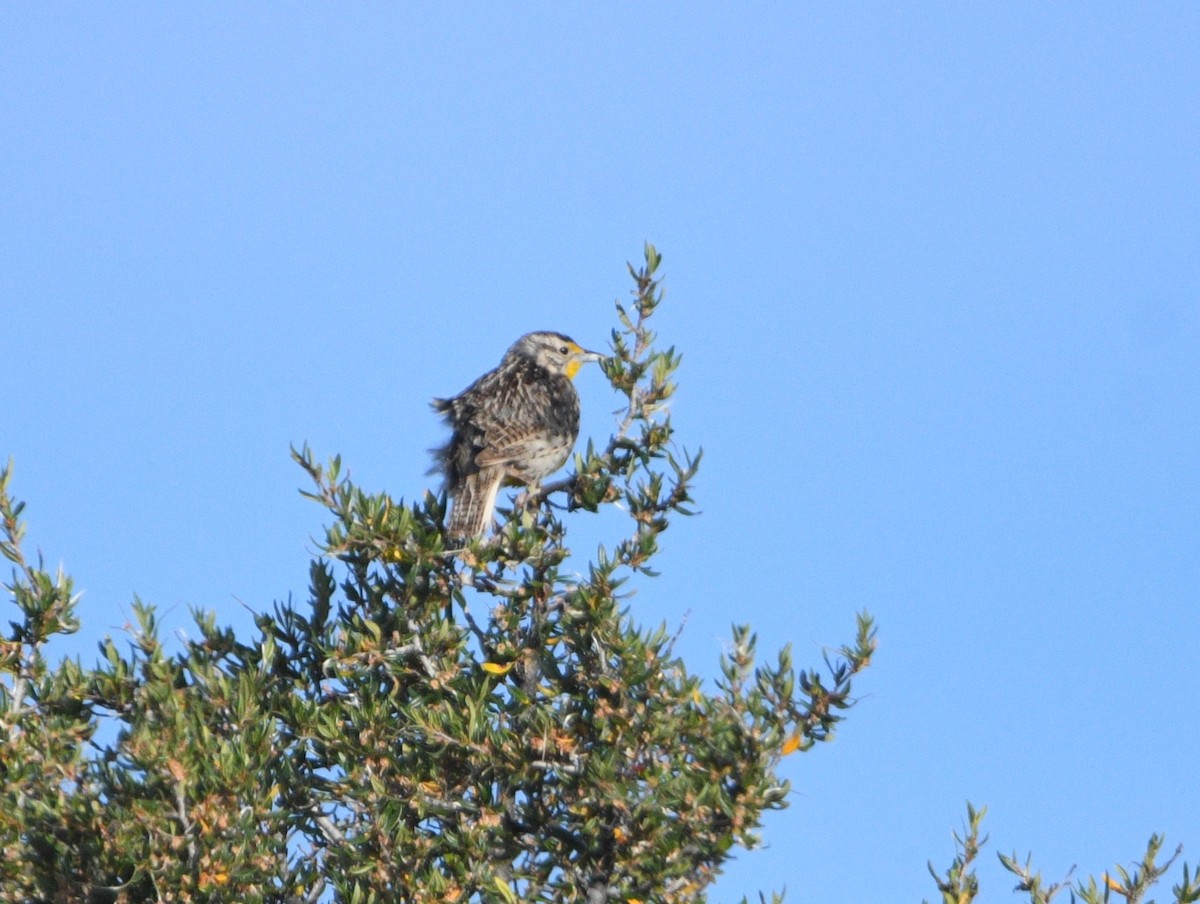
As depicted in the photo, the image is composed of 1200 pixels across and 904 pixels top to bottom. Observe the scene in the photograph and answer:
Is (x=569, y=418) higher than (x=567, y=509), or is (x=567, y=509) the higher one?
(x=569, y=418)

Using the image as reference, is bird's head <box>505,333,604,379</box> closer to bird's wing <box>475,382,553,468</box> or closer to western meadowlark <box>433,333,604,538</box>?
western meadowlark <box>433,333,604,538</box>

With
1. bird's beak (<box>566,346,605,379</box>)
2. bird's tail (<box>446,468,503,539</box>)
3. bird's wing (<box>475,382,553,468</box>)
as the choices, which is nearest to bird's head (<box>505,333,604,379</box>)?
bird's beak (<box>566,346,605,379</box>)

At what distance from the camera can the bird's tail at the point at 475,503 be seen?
975cm

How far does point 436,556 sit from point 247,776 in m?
1.78

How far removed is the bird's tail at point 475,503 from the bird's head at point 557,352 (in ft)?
7.44

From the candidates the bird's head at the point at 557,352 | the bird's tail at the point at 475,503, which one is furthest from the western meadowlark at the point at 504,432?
the bird's head at the point at 557,352

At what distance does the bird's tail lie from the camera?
975 cm

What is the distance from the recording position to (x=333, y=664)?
25.8 ft

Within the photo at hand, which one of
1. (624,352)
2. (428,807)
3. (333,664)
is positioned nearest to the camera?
(428,807)

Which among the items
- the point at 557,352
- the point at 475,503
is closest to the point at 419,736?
the point at 475,503

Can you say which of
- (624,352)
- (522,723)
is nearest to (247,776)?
(522,723)

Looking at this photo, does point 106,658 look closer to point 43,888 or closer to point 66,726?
point 66,726

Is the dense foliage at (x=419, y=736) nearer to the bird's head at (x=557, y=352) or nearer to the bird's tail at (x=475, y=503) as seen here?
the bird's tail at (x=475, y=503)

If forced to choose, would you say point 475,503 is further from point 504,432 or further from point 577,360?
point 577,360
